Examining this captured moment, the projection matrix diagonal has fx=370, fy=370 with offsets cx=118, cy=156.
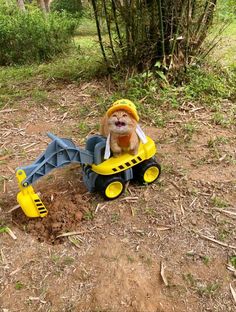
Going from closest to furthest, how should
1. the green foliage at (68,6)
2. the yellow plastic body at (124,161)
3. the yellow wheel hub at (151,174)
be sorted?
the yellow plastic body at (124,161), the yellow wheel hub at (151,174), the green foliage at (68,6)

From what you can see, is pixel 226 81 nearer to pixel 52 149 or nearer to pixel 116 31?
pixel 116 31

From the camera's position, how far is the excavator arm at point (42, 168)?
2281 mm

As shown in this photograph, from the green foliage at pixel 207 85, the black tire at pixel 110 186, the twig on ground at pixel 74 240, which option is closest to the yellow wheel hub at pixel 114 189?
the black tire at pixel 110 186

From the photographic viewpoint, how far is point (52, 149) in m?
2.34

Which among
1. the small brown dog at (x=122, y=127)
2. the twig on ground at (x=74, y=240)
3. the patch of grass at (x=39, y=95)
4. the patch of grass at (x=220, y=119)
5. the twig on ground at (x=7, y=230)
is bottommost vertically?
the patch of grass at (x=220, y=119)

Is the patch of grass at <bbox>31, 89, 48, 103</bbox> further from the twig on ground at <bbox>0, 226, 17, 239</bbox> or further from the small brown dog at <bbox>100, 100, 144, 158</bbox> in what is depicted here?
the twig on ground at <bbox>0, 226, 17, 239</bbox>

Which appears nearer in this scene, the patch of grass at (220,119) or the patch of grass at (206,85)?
the patch of grass at (220,119)

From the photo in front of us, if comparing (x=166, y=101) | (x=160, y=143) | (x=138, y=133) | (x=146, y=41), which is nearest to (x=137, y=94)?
(x=166, y=101)

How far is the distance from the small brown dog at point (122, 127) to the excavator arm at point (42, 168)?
0.21 m

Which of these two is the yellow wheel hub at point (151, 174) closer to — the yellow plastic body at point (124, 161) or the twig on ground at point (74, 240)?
the yellow plastic body at point (124, 161)

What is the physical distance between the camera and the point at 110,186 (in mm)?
2545

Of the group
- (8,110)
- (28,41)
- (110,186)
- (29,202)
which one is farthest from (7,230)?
(28,41)

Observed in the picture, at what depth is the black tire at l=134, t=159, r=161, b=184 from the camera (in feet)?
8.60

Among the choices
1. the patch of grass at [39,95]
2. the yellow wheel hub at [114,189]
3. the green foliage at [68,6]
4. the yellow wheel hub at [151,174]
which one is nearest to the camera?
the yellow wheel hub at [114,189]
